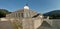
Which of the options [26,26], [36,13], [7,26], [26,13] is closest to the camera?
[7,26]

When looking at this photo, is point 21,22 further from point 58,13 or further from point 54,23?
point 58,13

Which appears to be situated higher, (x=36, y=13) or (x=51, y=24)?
(x=36, y=13)

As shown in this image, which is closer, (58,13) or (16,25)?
(16,25)

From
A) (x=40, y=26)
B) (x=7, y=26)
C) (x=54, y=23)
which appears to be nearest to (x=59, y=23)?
(x=54, y=23)

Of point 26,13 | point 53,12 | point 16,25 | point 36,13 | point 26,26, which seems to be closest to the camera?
point 16,25

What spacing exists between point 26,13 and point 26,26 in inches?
51.1

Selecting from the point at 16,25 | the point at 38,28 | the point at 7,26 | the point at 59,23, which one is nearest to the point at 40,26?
the point at 38,28

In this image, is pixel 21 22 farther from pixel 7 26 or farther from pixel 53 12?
pixel 53 12

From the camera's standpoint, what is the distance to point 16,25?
811 cm

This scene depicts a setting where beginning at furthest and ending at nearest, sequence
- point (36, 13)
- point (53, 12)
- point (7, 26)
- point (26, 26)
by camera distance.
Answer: point (53, 12), point (36, 13), point (26, 26), point (7, 26)

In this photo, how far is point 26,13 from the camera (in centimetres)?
979

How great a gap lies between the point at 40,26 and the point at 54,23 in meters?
1.24

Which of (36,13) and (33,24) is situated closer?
(33,24)

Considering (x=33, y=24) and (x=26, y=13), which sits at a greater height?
(x=26, y=13)
